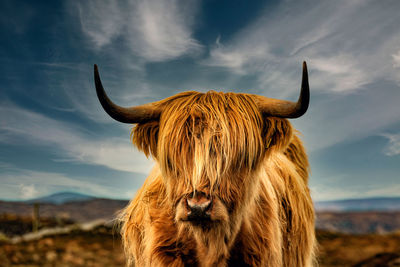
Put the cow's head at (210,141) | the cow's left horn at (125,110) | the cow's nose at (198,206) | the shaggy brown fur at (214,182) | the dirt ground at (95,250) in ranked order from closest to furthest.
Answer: the cow's nose at (198,206) < the cow's head at (210,141) < the shaggy brown fur at (214,182) < the cow's left horn at (125,110) < the dirt ground at (95,250)

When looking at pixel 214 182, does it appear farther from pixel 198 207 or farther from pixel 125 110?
pixel 125 110

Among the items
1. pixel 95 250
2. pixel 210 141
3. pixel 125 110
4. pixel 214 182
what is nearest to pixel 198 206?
pixel 214 182

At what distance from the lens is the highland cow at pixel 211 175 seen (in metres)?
2.72

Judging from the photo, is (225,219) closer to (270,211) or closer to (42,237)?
(270,211)

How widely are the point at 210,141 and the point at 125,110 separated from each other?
3.06ft

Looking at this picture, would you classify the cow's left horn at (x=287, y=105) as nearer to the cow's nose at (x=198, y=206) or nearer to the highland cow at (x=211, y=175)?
the highland cow at (x=211, y=175)

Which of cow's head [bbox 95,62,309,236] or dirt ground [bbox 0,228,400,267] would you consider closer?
Answer: cow's head [bbox 95,62,309,236]

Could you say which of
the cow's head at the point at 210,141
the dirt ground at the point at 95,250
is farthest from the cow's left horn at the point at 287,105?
the dirt ground at the point at 95,250

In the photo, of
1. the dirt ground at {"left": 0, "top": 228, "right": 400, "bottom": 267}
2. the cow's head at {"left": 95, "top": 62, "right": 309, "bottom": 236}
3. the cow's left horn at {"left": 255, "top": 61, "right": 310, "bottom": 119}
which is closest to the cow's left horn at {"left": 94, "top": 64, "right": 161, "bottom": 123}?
the cow's head at {"left": 95, "top": 62, "right": 309, "bottom": 236}

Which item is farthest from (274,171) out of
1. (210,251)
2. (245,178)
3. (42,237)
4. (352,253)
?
(42,237)

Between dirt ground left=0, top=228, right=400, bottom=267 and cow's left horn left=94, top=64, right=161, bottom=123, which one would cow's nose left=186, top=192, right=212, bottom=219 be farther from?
dirt ground left=0, top=228, right=400, bottom=267

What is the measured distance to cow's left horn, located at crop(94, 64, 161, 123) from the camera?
2.89 meters

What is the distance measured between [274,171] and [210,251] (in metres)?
1.63

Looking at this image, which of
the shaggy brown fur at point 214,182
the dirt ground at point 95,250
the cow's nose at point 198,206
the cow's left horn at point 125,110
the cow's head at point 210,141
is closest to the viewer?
the cow's nose at point 198,206
